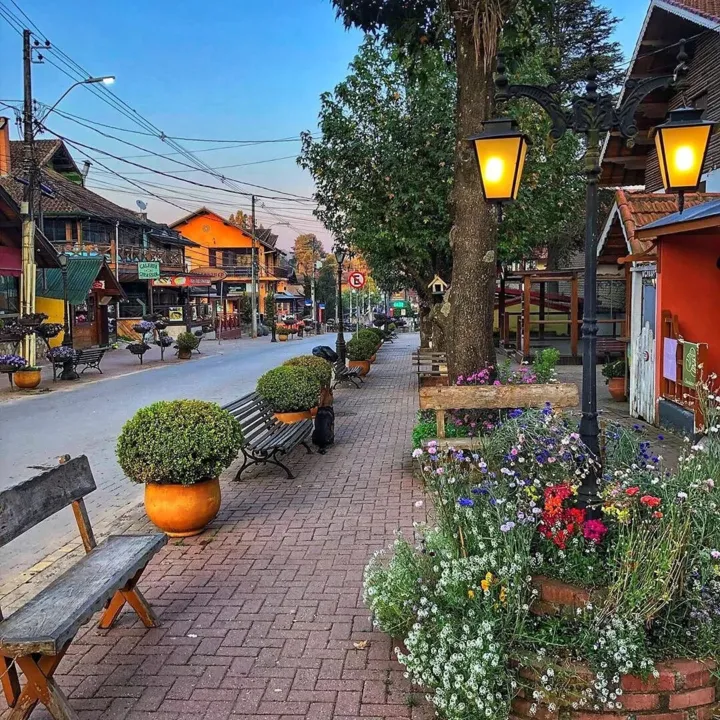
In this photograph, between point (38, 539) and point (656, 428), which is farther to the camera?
point (656, 428)

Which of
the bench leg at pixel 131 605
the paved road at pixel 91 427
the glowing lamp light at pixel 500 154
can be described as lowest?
the paved road at pixel 91 427

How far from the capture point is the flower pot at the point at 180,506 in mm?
5398

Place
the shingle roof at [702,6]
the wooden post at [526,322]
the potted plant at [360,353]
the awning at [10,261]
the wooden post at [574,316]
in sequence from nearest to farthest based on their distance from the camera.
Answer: the shingle roof at [702,6] < the potted plant at [360,353] < the wooden post at [574,316] < the wooden post at [526,322] < the awning at [10,261]

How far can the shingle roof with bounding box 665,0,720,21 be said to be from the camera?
1154cm

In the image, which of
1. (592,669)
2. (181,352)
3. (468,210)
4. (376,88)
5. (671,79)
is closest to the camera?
(592,669)

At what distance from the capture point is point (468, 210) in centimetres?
680

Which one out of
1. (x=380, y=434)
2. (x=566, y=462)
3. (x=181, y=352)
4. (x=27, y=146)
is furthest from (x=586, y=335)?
(x=181, y=352)

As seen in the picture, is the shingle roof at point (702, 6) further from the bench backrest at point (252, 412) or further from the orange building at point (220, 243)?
the orange building at point (220, 243)

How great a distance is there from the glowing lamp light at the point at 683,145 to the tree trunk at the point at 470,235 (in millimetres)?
2484

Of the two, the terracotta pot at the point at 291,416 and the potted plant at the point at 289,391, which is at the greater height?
the potted plant at the point at 289,391

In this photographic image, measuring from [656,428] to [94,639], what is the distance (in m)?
8.26

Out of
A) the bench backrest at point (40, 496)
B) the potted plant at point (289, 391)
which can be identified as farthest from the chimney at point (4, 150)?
the bench backrest at point (40, 496)

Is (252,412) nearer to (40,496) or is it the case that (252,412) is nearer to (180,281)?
(40,496)

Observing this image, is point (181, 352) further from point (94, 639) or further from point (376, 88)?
point (94, 639)
